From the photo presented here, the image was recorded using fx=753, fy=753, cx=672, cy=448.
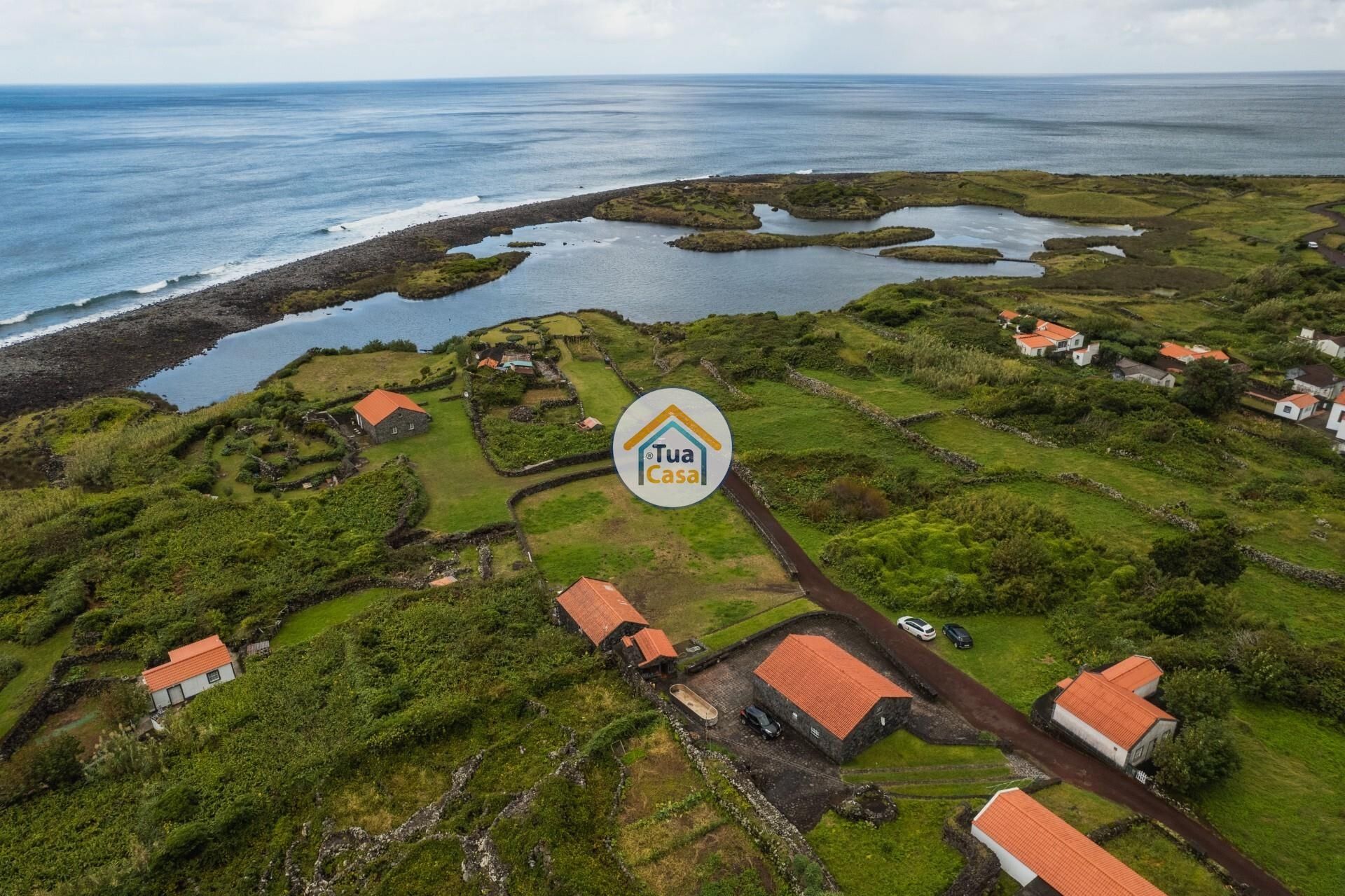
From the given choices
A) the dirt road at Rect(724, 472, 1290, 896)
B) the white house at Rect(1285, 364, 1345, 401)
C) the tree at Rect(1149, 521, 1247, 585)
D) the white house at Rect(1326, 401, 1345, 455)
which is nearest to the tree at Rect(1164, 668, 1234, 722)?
the dirt road at Rect(724, 472, 1290, 896)

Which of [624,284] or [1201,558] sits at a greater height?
[1201,558]

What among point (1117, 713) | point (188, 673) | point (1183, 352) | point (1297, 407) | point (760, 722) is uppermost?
point (1183, 352)

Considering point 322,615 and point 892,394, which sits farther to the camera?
point 892,394

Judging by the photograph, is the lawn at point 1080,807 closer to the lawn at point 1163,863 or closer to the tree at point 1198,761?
the lawn at point 1163,863

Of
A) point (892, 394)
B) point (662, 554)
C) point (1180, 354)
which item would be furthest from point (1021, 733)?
point (1180, 354)

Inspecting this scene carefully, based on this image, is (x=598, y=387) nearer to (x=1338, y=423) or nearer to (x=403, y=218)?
(x=1338, y=423)

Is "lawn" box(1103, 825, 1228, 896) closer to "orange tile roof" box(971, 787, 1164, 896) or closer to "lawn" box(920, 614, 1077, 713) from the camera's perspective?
"orange tile roof" box(971, 787, 1164, 896)

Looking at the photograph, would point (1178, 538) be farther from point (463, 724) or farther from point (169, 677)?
point (169, 677)

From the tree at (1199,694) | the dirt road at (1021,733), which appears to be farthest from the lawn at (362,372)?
the tree at (1199,694)
